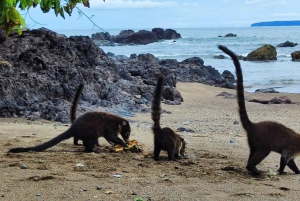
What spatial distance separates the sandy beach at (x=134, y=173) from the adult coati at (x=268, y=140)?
25cm

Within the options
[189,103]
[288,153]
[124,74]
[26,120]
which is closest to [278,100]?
[189,103]

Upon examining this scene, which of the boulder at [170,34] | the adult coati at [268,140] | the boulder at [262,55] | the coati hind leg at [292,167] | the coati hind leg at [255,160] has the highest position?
the boulder at [170,34]

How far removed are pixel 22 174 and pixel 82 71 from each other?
30.7 feet

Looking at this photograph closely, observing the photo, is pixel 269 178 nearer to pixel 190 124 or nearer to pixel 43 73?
pixel 190 124

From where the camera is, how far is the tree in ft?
13.8

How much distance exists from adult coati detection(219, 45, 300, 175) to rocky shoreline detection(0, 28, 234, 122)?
Answer: 628 centimetres

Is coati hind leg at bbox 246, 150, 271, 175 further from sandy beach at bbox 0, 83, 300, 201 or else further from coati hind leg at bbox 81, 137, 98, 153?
coati hind leg at bbox 81, 137, 98, 153

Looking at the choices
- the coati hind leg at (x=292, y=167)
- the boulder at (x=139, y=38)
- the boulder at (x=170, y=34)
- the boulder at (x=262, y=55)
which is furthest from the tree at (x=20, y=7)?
the boulder at (x=170, y=34)

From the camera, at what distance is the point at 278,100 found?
21328mm

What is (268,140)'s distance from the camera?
25.3 ft

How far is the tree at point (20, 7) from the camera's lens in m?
4.21

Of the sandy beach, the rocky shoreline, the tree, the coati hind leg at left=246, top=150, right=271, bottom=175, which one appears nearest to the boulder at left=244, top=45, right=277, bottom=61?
the rocky shoreline

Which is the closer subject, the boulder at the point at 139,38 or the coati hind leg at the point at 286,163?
the coati hind leg at the point at 286,163

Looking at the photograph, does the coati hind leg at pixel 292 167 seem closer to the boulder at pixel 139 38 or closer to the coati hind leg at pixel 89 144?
the coati hind leg at pixel 89 144
